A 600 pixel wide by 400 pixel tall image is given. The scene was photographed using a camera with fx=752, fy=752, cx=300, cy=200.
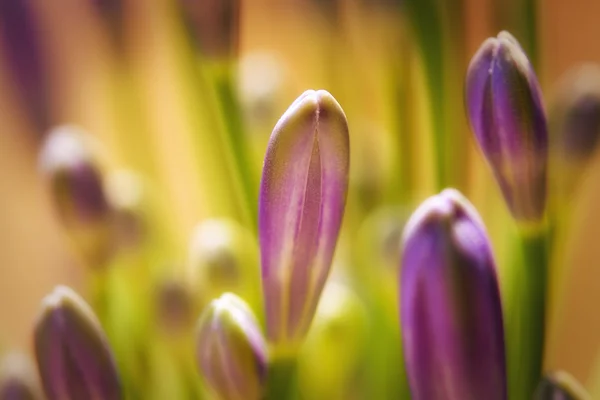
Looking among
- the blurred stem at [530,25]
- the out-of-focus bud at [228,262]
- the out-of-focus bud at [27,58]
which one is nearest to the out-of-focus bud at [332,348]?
the out-of-focus bud at [228,262]

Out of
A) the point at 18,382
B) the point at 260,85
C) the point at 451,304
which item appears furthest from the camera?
the point at 260,85

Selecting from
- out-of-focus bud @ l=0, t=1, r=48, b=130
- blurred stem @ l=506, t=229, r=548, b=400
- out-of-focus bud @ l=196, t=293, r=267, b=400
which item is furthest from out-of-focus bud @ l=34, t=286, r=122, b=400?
out-of-focus bud @ l=0, t=1, r=48, b=130

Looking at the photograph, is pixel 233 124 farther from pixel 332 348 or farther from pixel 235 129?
pixel 332 348

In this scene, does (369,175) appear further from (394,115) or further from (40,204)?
(40,204)

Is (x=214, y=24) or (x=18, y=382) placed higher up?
(x=214, y=24)

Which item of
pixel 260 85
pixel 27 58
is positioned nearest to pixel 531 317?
pixel 260 85

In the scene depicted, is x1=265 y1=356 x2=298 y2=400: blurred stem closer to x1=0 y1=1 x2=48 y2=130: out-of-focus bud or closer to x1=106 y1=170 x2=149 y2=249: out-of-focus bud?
x1=106 y1=170 x2=149 y2=249: out-of-focus bud

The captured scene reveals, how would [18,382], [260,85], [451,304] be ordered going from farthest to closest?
[260,85]
[18,382]
[451,304]
